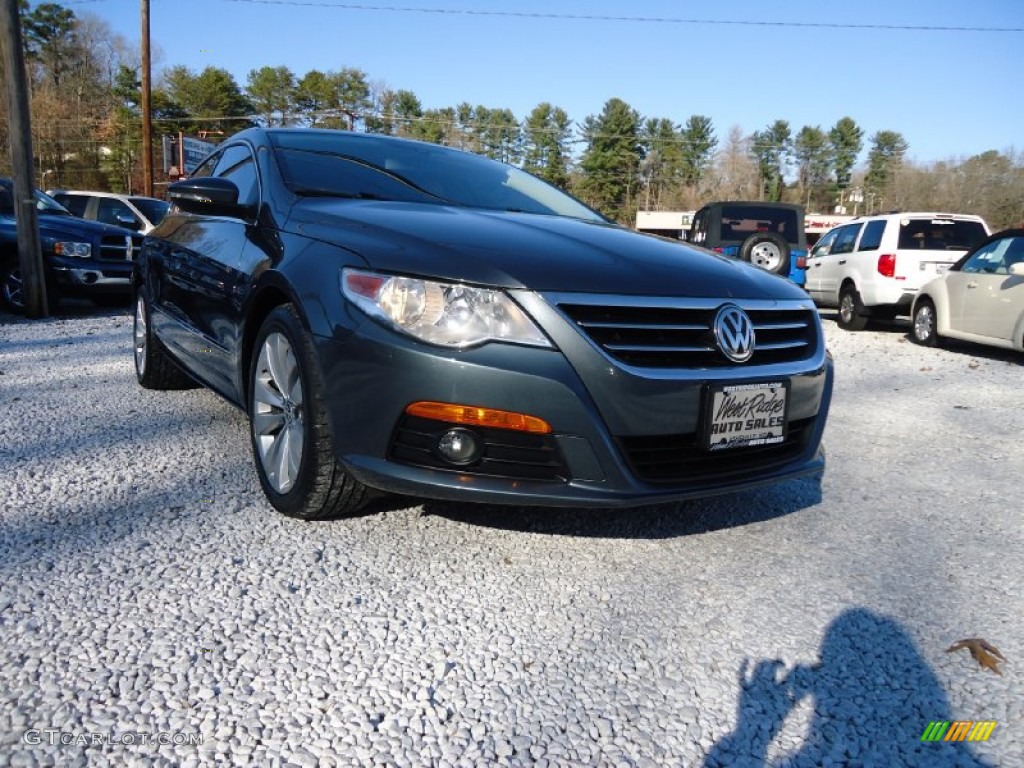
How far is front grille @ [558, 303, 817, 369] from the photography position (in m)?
2.08

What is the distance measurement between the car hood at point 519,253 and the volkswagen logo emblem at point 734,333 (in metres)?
0.07

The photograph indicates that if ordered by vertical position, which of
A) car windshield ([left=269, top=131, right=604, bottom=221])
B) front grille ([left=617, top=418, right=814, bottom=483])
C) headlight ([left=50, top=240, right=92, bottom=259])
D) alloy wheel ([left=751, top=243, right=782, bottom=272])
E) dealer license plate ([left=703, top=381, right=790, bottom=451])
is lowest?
headlight ([left=50, top=240, right=92, bottom=259])

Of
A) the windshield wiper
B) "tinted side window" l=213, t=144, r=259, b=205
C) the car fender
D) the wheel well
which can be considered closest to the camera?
the wheel well

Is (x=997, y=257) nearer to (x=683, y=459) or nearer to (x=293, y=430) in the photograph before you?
(x=683, y=459)

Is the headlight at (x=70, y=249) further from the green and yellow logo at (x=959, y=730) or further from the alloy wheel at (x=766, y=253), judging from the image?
the green and yellow logo at (x=959, y=730)

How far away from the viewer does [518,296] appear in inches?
80.1

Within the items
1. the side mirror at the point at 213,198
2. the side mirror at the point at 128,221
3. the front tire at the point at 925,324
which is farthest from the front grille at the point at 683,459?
the side mirror at the point at 128,221

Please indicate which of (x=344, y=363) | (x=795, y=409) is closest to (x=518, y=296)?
(x=344, y=363)

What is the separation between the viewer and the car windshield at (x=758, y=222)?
1162cm

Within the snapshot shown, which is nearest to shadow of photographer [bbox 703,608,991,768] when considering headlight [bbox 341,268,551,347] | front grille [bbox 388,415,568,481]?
front grille [bbox 388,415,568,481]

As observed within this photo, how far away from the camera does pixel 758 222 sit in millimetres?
11711

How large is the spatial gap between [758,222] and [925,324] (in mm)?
3675

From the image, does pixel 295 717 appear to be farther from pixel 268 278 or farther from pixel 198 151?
pixel 198 151

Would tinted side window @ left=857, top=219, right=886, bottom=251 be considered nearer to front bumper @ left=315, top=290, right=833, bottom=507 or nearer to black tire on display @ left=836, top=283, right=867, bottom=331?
black tire on display @ left=836, top=283, right=867, bottom=331
